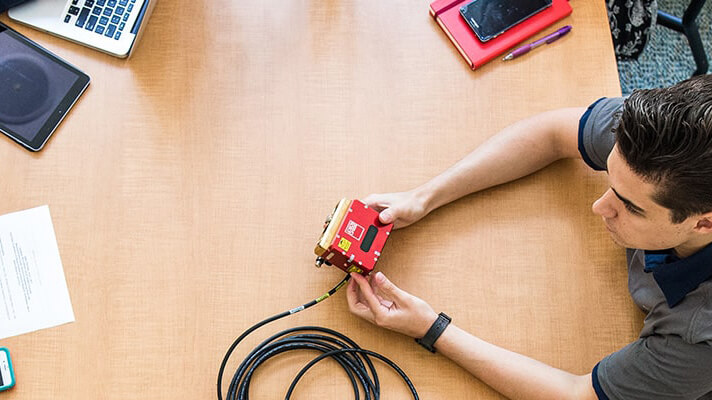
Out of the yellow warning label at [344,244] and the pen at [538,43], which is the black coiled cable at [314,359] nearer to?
the yellow warning label at [344,244]

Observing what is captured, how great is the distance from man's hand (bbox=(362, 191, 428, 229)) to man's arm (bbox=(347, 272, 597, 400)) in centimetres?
10

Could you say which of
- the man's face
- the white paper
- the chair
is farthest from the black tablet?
the chair

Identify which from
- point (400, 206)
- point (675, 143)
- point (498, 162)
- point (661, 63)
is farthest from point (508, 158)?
point (661, 63)

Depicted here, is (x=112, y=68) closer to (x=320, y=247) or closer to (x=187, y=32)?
(x=187, y=32)

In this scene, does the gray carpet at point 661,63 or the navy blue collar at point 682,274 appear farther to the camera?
the gray carpet at point 661,63

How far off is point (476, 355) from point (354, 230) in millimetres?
265

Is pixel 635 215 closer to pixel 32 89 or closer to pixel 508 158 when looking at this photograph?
pixel 508 158

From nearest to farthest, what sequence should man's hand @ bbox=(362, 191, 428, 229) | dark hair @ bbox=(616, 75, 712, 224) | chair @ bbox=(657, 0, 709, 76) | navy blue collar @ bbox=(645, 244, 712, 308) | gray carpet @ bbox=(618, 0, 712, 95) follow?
1. dark hair @ bbox=(616, 75, 712, 224)
2. navy blue collar @ bbox=(645, 244, 712, 308)
3. man's hand @ bbox=(362, 191, 428, 229)
4. chair @ bbox=(657, 0, 709, 76)
5. gray carpet @ bbox=(618, 0, 712, 95)

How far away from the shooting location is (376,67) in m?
1.24

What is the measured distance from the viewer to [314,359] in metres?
1.08

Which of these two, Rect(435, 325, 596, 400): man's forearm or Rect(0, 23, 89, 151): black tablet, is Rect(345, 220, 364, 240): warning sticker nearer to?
Rect(435, 325, 596, 400): man's forearm

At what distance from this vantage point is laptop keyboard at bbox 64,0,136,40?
1.21 meters

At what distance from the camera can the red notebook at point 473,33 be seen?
1.23 m

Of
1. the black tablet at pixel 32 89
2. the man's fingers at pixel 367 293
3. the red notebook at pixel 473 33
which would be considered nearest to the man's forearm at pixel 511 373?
the man's fingers at pixel 367 293
